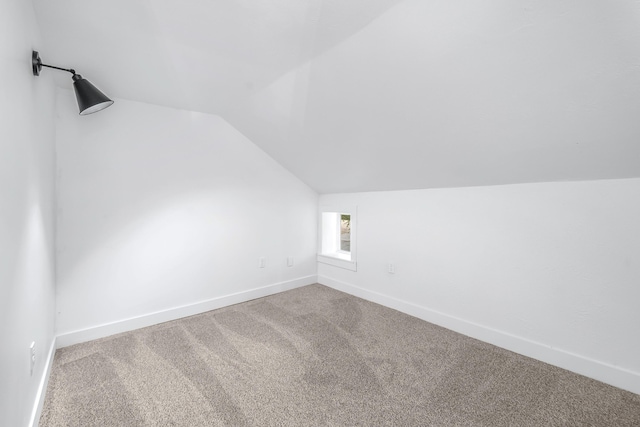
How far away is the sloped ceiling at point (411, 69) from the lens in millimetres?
1154

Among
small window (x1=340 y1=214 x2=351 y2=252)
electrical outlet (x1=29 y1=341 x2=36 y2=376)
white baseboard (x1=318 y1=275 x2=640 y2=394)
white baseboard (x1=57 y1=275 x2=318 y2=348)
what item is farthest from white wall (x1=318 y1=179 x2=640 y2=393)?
electrical outlet (x1=29 y1=341 x2=36 y2=376)

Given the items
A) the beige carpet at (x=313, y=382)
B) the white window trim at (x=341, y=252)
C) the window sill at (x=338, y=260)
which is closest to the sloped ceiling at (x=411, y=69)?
the white window trim at (x=341, y=252)

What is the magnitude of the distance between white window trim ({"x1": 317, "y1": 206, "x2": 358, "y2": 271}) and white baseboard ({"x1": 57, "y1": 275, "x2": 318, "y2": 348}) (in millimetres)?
427

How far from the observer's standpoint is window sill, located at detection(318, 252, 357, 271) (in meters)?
3.25

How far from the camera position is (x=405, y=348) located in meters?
2.03

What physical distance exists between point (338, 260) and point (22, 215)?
8.90ft

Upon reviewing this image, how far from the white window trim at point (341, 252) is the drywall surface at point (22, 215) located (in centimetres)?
254

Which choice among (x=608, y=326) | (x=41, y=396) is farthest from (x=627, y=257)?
(x=41, y=396)

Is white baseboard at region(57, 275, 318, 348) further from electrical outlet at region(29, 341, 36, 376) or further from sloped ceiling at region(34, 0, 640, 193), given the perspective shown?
sloped ceiling at region(34, 0, 640, 193)

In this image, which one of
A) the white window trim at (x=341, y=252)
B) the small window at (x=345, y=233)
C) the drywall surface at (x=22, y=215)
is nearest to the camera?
the drywall surface at (x=22, y=215)

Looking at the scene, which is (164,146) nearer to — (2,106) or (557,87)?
(2,106)

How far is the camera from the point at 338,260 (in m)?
3.38

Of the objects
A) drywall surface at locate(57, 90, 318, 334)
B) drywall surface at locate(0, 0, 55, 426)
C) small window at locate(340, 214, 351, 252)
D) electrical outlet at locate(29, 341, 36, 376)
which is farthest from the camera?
small window at locate(340, 214, 351, 252)

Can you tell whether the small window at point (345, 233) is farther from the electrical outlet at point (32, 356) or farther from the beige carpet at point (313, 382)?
the electrical outlet at point (32, 356)
